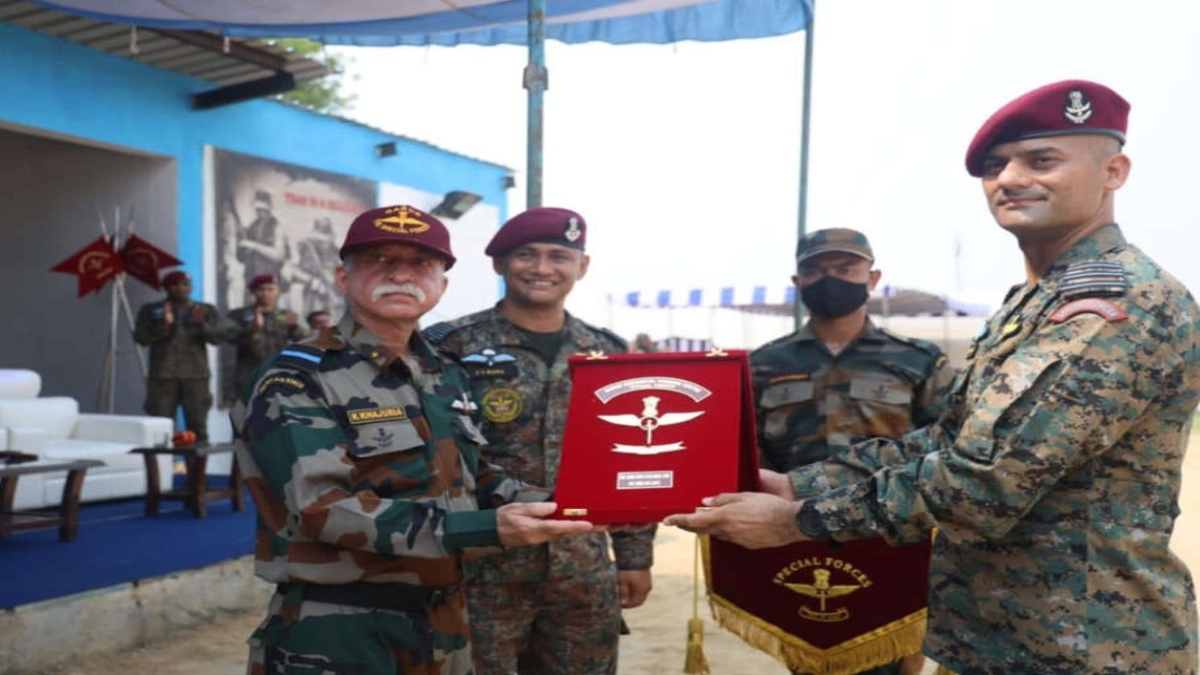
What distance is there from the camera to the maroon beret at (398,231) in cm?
252

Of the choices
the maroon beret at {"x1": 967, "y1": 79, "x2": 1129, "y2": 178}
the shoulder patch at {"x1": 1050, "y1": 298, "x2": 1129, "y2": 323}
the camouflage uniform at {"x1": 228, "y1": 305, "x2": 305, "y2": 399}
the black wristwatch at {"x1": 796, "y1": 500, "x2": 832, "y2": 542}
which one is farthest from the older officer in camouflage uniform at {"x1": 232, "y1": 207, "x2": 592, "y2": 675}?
the camouflage uniform at {"x1": 228, "y1": 305, "x2": 305, "y2": 399}

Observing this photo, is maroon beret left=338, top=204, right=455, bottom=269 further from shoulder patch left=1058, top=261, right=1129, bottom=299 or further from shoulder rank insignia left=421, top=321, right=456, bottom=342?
shoulder patch left=1058, top=261, right=1129, bottom=299

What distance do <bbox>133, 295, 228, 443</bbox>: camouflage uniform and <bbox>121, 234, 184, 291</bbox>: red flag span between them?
0.48m

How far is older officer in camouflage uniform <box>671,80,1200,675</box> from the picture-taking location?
212 centimetres

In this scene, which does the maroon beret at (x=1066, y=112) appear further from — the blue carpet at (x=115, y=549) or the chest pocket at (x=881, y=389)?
the blue carpet at (x=115, y=549)

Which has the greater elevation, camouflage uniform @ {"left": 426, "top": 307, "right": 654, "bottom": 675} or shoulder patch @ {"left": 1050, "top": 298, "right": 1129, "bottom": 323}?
shoulder patch @ {"left": 1050, "top": 298, "right": 1129, "bottom": 323}

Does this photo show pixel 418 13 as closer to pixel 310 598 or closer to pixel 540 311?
pixel 540 311

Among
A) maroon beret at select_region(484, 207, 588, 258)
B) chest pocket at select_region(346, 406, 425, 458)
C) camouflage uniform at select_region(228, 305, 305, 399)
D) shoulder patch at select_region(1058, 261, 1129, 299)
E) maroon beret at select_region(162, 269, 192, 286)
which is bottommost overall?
camouflage uniform at select_region(228, 305, 305, 399)

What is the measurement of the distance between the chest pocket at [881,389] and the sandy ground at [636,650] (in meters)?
2.39

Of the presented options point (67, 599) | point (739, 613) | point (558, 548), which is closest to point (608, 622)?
point (558, 548)

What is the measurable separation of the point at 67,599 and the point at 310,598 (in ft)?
11.4

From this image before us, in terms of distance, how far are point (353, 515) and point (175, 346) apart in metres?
8.45

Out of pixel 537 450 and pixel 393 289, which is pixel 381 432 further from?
pixel 537 450

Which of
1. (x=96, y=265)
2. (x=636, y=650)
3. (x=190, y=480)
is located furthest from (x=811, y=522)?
(x=96, y=265)
